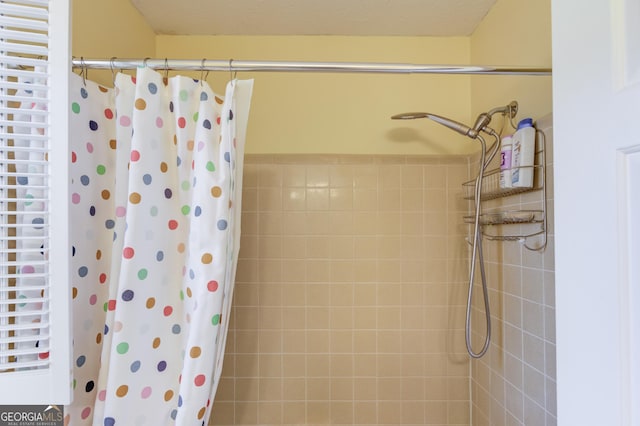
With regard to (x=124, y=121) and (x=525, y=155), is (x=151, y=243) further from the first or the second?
(x=525, y=155)

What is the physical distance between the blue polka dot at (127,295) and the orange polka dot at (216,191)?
0.36m

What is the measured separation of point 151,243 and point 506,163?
3.95 feet

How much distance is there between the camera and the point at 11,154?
37.2 inches

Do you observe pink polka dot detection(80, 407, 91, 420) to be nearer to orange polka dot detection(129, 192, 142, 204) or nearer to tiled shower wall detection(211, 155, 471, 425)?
orange polka dot detection(129, 192, 142, 204)

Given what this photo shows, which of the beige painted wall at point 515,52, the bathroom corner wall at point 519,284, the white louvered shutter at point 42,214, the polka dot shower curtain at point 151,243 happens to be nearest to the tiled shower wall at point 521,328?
Answer: the bathroom corner wall at point 519,284

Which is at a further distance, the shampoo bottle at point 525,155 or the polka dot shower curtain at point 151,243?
the shampoo bottle at point 525,155

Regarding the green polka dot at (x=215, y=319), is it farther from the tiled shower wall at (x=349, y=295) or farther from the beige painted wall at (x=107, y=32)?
the beige painted wall at (x=107, y=32)

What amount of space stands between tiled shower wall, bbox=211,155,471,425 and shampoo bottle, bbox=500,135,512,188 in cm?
51

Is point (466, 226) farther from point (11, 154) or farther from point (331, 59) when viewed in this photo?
point (11, 154)

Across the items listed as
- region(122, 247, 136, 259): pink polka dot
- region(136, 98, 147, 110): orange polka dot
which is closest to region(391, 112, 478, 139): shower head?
region(136, 98, 147, 110): orange polka dot

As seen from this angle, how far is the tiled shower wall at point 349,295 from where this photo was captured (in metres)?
1.76

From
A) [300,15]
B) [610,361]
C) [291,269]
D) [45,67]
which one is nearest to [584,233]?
[610,361]

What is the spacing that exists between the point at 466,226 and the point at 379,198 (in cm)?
46

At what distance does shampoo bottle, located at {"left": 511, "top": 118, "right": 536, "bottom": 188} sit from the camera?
3.94 ft
